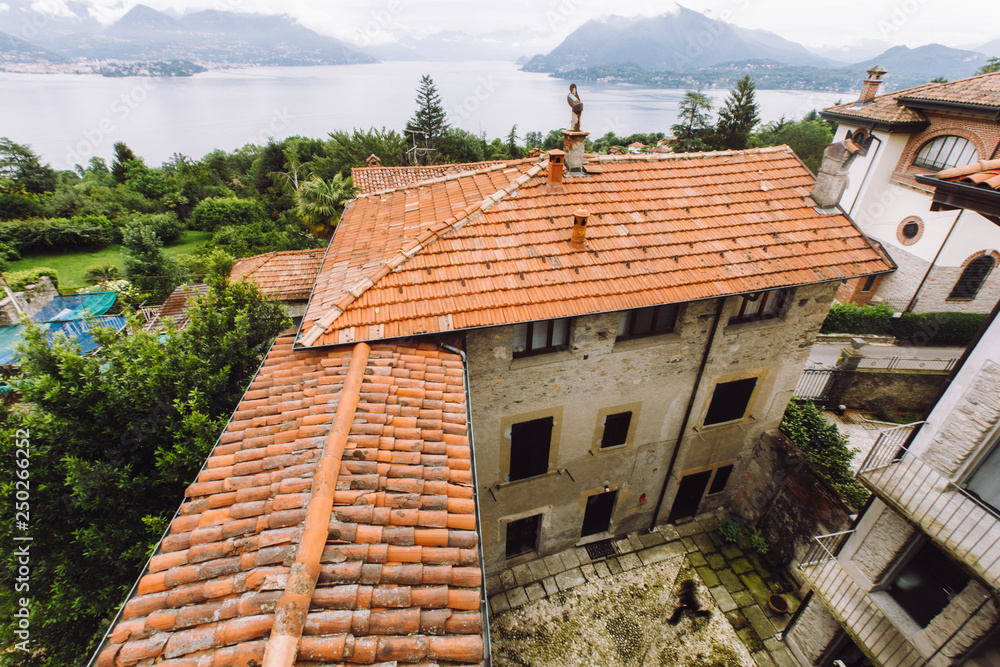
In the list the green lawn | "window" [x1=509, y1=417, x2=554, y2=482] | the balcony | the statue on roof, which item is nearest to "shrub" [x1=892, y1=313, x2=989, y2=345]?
the balcony

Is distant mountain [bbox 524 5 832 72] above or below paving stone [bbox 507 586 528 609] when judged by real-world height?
above

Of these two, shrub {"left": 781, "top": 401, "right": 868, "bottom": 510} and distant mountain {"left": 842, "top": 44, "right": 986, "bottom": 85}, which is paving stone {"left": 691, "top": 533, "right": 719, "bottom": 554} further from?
distant mountain {"left": 842, "top": 44, "right": 986, "bottom": 85}

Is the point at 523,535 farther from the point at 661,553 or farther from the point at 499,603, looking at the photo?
the point at 661,553

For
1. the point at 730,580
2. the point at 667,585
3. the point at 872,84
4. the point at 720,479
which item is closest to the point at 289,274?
the point at 667,585

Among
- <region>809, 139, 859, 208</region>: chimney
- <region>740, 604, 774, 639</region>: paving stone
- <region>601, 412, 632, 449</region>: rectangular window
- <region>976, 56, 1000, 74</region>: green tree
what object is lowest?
<region>740, 604, 774, 639</region>: paving stone

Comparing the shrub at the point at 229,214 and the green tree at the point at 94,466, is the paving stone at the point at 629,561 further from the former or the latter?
the shrub at the point at 229,214

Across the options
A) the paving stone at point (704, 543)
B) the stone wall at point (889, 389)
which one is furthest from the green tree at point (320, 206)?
the stone wall at point (889, 389)
